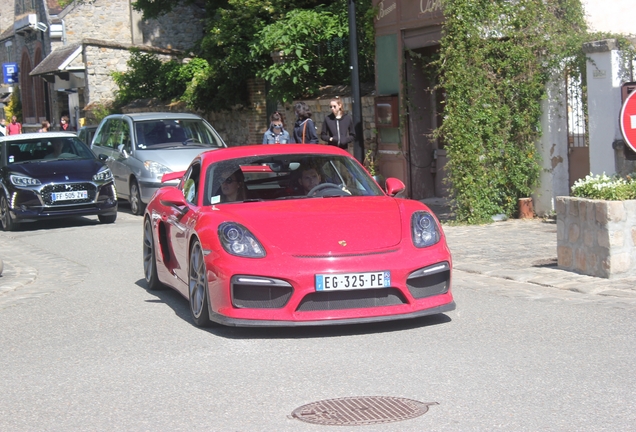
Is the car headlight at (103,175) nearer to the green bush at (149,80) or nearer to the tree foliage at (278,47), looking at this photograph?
the tree foliage at (278,47)

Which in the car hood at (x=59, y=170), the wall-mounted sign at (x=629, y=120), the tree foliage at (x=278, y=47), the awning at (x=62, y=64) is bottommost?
the car hood at (x=59, y=170)

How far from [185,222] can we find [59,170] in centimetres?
910

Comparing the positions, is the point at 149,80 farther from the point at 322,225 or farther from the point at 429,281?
the point at 429,281

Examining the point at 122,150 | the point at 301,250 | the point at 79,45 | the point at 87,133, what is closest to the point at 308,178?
the point at 301,250

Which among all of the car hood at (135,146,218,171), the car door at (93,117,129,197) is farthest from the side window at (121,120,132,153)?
the car hood at (135,146,218,171)

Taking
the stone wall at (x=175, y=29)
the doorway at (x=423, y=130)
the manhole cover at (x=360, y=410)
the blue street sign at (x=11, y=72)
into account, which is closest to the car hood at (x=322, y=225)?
the manhole cover at (x=360, y=410)

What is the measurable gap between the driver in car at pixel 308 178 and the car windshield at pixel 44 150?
32.4 ft

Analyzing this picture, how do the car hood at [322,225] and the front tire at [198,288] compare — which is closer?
the car hood at [322,225]

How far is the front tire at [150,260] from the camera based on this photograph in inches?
384

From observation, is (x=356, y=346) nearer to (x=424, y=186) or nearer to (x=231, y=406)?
(x=231, y=406)

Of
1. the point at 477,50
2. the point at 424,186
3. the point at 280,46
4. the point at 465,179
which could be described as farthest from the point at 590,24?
the point at 280,46

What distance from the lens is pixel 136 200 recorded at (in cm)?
1883

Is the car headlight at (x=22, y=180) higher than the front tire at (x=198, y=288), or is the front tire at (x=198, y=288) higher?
the car headlight at (x=22, y=180)

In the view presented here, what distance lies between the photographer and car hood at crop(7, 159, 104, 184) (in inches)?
652
